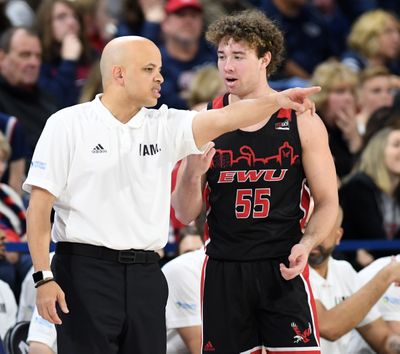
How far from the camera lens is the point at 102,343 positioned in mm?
4609

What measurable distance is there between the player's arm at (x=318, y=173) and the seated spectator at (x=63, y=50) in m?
4.41

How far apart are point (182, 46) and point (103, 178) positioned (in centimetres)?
554

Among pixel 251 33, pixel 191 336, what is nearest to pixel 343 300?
pixel 191 336

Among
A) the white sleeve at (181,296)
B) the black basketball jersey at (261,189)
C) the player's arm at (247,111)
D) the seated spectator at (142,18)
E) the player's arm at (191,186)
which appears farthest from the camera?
the seated spectator at (142,18)

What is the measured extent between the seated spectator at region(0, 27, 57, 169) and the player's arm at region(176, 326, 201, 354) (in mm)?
2927

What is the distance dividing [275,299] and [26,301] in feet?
6.07

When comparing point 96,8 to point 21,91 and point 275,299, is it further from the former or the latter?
point 275,299

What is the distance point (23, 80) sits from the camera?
873cm

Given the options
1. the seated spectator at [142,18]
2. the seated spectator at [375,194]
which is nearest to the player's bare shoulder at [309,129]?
the seated spectator at [375,194]

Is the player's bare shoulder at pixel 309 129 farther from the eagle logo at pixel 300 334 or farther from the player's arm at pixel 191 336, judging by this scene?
the player's arm at pixel 191 336

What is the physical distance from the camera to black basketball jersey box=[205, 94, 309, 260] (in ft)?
16.8

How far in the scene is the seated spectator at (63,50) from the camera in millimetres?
9328

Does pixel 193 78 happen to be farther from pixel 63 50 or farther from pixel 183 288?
pixel 183 288

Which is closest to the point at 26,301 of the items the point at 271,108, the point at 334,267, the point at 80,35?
the point at 334,267
